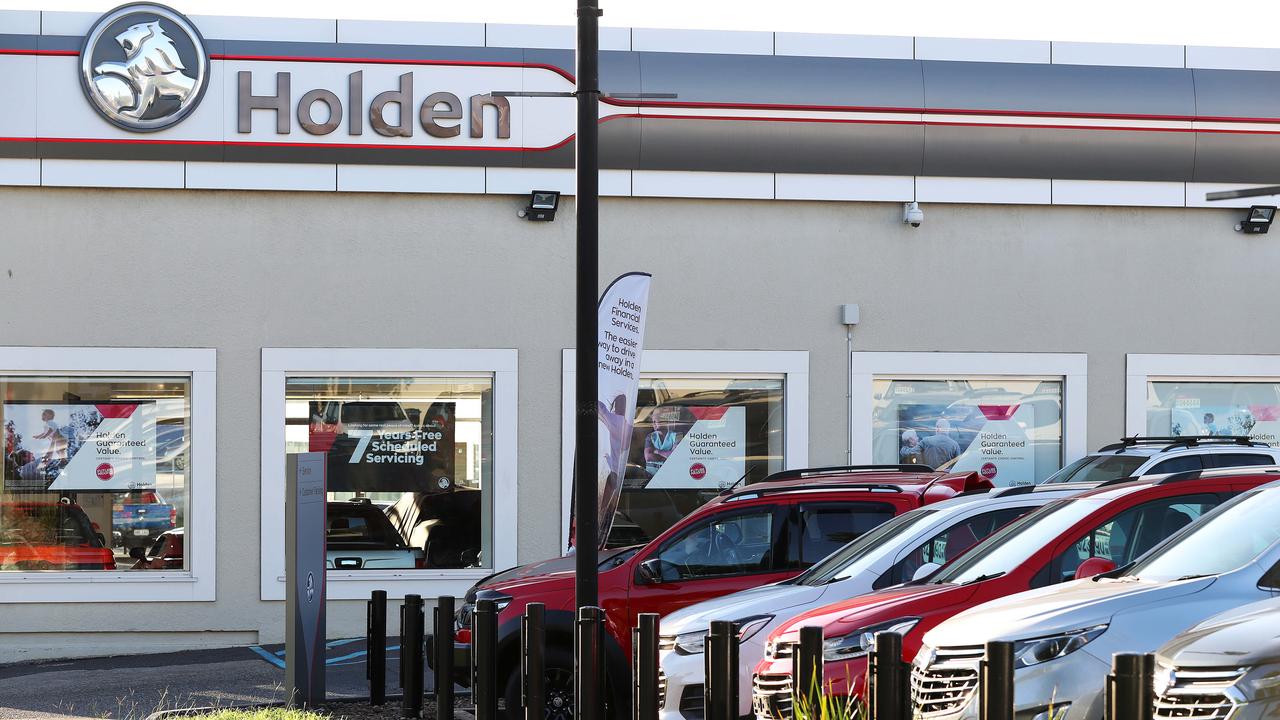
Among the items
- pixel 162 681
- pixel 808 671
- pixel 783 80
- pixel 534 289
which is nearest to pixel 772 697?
pixel 808 671

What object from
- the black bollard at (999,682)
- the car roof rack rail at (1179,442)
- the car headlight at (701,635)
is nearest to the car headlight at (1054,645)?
the black bollard at (999,682)

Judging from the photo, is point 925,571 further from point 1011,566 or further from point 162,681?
point 162,681

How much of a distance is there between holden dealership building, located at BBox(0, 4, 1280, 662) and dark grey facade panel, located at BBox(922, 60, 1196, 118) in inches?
1.5

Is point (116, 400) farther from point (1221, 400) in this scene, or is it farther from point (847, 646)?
point (1221, 400)

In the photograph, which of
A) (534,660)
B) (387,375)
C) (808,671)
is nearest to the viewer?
(808,671)

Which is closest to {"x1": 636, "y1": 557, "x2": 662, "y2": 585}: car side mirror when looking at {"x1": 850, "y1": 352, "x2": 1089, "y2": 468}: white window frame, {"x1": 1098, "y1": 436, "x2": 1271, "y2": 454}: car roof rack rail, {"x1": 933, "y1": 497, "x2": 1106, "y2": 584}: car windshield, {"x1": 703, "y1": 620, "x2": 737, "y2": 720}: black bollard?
{"x1": 933, "y1": 497, "x2": 1106, "y2": 584}: car windshield

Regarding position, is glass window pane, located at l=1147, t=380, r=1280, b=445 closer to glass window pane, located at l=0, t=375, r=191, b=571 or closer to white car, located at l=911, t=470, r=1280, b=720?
white car, located at l=911, t=470, r=1280, b=720

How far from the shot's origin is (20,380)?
583 inches

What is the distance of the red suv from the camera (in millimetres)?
9406

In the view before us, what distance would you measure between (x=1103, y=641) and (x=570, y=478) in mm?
9182

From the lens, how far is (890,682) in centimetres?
589

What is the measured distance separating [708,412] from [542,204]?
9.53 feet

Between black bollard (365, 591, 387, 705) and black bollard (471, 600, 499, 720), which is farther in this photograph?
black bollard (365, 591, 387, 705)

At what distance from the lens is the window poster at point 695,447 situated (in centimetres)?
1550
